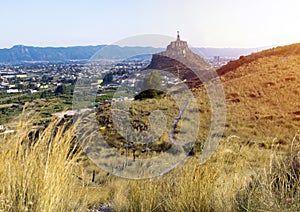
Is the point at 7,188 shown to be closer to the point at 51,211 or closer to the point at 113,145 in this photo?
the point at 51,211

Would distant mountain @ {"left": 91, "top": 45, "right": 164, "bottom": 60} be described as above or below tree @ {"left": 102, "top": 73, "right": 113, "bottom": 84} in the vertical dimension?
above

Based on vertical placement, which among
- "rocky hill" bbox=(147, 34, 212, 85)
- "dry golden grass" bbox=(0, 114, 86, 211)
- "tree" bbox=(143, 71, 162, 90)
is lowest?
"tree" bbox=(143, 71, 162, 90)

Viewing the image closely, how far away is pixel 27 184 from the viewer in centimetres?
161

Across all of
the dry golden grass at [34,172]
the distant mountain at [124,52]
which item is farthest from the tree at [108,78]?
the dry golden grass at [34,172]

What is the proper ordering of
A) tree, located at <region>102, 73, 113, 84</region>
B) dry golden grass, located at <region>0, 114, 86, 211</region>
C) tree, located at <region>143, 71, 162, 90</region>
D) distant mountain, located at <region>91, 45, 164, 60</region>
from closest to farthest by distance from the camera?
1. dry golden grass, located at <region>0, 114, 86, 211</region>
2. distant mountain, located at <region>91, 45, 164, 60</region>
3. tree, located at <region>102, 73, 113, 84</region>
4. tree, located at <region>143, 71, 162, 90</region>

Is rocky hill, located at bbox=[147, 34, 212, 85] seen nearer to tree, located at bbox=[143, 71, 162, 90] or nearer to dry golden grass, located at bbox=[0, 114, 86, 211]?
tree, located at bbox=[143, 71, 162, 90]

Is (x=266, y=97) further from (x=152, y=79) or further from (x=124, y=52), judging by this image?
(x=124, y=52)

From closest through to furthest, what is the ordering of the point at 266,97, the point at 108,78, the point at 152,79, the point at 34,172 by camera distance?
1. the point at 34,172
2. the point at 108,78
3. the point at 152,79
4. the point at 266,97

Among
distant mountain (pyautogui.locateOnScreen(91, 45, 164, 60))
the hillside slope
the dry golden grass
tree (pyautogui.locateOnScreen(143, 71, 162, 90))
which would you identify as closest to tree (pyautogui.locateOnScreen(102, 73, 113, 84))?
distant mountain (pyautogui.locateOnScreen(91, 45, 164, 60))

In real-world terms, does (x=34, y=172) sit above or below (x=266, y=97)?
above

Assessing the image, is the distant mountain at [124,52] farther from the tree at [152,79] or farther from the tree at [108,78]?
the tree at [152,79]

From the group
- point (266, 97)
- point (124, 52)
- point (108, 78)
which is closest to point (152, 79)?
point (108, 78)

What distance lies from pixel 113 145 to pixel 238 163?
497 centimetres

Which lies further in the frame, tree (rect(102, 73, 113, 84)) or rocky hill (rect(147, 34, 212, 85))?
rocky hill (rect(147, 34, 212, 85))
